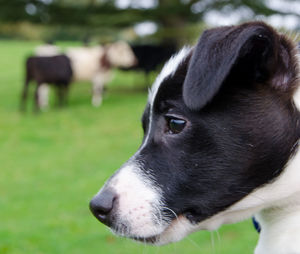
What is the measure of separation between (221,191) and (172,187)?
0.74 feet

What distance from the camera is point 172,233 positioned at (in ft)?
7.32

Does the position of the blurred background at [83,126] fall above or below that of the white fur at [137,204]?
below

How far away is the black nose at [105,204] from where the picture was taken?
2113 millimetres

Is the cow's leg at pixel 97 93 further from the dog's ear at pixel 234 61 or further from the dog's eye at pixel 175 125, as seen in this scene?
the dog's ear at pixel 234 61

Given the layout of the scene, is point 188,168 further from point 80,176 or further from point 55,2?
point 55,2

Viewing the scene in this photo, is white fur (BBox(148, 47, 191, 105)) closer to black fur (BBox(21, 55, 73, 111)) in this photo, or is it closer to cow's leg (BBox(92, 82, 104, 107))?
black fur (BBox(21, 55, 73, 111))

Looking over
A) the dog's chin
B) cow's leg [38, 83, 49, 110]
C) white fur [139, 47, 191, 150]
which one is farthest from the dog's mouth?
cow's leg [38, 83, 49, 110]

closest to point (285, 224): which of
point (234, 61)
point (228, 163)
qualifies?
point (228, 163)

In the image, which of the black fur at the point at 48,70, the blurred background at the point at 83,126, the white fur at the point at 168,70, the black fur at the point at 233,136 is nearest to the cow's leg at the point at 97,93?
the blurred background at the point at 83,126

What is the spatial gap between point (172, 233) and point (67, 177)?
533 centimetres

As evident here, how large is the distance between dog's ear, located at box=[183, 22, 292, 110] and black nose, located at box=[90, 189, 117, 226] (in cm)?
55

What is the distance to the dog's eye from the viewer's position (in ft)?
7.20

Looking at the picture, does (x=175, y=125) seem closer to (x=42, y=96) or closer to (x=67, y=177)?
(x=67, y=177)

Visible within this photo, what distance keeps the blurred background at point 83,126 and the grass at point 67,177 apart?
1 centimetres
